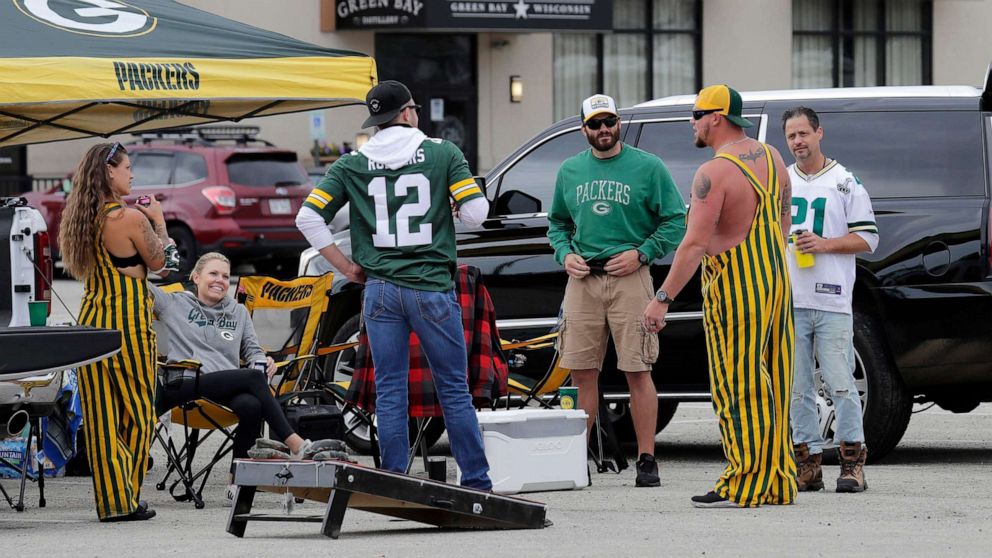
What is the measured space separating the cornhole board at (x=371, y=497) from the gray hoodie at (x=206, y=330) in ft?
5.10

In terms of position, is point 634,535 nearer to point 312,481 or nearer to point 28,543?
point 312,481

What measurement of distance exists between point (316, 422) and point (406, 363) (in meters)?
1.16

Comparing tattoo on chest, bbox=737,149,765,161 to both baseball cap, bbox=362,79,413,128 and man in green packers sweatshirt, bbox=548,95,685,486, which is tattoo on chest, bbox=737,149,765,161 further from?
baseball cap, bbox=362,79,413,128

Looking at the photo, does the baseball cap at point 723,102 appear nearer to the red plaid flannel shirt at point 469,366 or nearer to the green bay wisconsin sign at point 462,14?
the red plaid flannel shirt at point 469,366

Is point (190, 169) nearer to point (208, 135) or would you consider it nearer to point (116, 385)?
point (208, 135)

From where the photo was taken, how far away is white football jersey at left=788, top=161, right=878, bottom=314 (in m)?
8.80

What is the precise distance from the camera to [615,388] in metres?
10.2

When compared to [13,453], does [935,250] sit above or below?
above

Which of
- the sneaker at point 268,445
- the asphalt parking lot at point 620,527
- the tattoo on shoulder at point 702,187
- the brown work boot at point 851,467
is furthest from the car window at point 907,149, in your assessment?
the sneaker at point 268,445

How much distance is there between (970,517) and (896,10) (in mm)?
29173

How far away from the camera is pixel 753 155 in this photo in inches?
317

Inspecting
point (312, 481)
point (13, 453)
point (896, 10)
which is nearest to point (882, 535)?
point (312, 481)

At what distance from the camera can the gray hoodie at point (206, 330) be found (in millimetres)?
8945

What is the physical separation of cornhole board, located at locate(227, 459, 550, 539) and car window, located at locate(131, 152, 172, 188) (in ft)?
53.7
